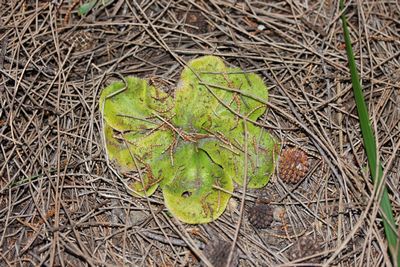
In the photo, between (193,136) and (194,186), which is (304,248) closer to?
(194,186)

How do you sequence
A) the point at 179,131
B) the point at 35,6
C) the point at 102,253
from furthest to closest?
1. the point at 35,6
2. the point at 179,131
3. the point at 102,253

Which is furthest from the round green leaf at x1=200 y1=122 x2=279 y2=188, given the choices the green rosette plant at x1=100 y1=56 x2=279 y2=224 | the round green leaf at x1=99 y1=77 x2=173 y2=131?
the round green leaf at x1=99 y1=77 x2=173 y2=131

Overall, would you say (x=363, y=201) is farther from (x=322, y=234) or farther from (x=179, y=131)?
(x=179, y=131)

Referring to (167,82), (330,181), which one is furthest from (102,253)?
(330,181)

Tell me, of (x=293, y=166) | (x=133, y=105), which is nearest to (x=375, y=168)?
(x=293, y=166)

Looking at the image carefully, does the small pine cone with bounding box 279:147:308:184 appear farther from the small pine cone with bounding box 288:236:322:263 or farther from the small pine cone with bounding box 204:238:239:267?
the small pine cone with bounding box 204:238:239:267

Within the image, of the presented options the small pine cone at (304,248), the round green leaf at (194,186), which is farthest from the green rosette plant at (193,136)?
the small pine cone at (304,248)
